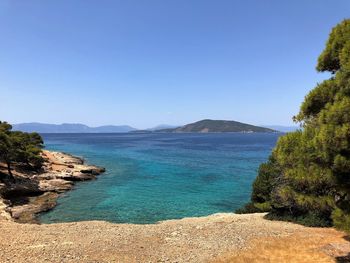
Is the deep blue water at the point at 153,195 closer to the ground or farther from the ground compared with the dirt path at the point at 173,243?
closer to the ground

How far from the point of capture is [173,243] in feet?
59.5

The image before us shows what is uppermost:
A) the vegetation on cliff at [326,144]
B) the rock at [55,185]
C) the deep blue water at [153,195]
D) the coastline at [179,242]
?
the vegetation on cliff at [326,144]

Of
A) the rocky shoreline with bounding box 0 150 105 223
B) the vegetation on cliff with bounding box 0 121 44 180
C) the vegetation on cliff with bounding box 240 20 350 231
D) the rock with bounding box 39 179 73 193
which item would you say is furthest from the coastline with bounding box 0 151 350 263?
the vegetation on cliff with bounding box 0 121 44 180

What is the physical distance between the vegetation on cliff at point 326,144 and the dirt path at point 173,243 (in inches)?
182

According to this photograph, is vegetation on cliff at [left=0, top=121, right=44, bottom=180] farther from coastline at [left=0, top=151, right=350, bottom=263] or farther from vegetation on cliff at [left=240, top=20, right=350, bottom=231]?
vegetation on cliff at [left=240, top=20, right=350, bottom=231]

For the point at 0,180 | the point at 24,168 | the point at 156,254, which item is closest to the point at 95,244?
the point at 156,254

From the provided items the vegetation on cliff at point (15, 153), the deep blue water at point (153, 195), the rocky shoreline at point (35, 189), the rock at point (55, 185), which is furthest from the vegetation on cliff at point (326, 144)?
the vegetation on cliff at point (15, 153)

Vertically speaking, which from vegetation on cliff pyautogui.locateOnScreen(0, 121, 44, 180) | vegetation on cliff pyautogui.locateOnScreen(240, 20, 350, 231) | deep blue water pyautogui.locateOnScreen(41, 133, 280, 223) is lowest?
deep blue water pyautogui.locateOnScreen(41, 133, 280, 223)

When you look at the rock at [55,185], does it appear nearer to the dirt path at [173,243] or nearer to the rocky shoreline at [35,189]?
the rocky shoreline at [35,189]

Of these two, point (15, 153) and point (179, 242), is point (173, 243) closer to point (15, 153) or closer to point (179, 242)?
point (179, 242)

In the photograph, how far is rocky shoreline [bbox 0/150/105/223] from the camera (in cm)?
3263

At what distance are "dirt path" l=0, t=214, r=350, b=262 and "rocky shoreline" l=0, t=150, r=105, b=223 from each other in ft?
38.1

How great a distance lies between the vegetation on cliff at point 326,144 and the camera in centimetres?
962

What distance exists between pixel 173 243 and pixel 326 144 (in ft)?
38.4
